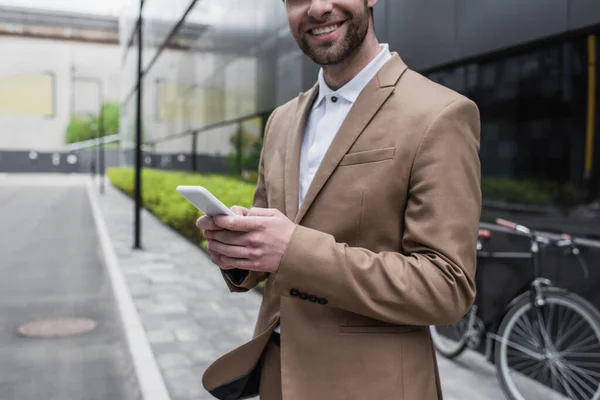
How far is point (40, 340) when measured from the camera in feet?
22.0

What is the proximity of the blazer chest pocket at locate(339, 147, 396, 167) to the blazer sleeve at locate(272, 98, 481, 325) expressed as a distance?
70 millimetres

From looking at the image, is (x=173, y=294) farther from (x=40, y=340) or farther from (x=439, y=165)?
(x=439, y=165)

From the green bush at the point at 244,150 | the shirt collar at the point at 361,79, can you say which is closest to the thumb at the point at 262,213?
the shirt collar at the point at 361,79

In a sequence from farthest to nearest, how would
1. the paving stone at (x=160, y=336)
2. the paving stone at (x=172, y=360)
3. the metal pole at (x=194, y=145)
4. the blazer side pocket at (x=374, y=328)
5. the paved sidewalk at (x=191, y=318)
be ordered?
the metal pole at (x=194, y=145)
the paving stone at (x=160, y=336)
the paving stone at (x=172, y=360)
the paved sidewalk at (x=191, y=318)
the blazer side pocket at (x=374, y=328)

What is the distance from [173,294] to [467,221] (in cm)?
752

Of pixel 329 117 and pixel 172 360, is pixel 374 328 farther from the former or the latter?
pixel 172 360

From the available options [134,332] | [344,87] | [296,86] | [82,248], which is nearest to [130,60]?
[82,248]

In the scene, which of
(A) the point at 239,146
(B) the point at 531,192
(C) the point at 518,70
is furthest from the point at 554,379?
(A) the point at 239,146

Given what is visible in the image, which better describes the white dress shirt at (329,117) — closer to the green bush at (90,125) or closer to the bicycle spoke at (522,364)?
the bicycle spoke at (522,364)

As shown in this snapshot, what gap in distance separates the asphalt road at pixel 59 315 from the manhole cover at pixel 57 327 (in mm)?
108

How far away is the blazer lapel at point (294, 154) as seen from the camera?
5.42 ft

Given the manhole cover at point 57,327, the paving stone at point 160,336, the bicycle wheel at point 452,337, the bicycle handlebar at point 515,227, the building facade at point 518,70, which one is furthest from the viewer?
the manhole cover at point 57,327

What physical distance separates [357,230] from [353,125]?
0.26 m

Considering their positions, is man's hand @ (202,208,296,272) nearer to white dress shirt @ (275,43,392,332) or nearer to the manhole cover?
white dress shirt @ (275,43,392,332)
